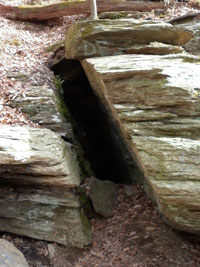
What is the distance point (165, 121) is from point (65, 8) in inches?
371

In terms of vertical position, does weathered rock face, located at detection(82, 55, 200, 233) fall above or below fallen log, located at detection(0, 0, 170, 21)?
below

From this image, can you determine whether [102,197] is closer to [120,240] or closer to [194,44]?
[120,240]

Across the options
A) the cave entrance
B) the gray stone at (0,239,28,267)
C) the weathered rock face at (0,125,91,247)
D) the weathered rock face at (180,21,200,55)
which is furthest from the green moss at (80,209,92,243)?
the weathered rock face at (180,21,200,55)

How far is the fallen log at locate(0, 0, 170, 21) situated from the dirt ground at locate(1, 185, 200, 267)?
936 cm

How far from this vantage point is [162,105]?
16.7ft

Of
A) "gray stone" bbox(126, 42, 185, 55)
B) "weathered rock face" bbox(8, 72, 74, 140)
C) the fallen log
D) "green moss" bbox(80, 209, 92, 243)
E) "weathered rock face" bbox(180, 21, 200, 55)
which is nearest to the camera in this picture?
"green moss" bbox(80, 209, 92, 243)

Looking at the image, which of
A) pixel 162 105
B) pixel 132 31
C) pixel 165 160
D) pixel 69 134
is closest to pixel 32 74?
pixel 69 134

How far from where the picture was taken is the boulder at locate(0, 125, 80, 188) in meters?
4.80

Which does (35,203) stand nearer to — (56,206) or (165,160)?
(56,206)

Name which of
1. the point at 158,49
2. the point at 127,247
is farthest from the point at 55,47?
the point at 127,247

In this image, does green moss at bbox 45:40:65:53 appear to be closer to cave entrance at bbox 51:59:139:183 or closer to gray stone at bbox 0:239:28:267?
cave entrance at bbox 51:59:139:183

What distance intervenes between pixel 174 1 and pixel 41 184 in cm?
1057

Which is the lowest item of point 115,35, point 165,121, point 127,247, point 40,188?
point 127,247

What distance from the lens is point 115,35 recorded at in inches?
283
